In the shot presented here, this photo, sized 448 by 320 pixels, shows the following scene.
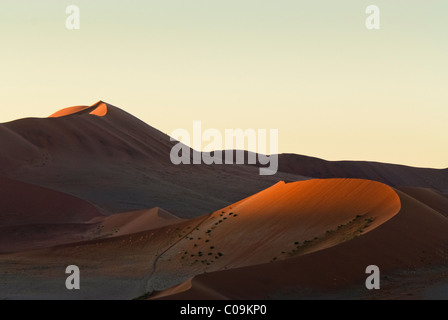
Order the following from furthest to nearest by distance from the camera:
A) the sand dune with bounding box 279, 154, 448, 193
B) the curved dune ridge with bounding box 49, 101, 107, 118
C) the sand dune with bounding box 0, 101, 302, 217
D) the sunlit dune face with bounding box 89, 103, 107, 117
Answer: the sand dune with bounding box 279, 154, 448, 193
the curved dune ridge with bounding box 49, 101, 107, 118
the sunlit dune face with bounding box 89, 103, 107, 117
the sand dune with bounding box 0, 101, 302, 217

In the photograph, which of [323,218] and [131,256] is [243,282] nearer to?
[323,218]

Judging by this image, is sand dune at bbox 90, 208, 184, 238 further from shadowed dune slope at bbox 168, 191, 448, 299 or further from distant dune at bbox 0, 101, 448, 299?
shadowed dune slope at bbox 168, 191, 448, 299

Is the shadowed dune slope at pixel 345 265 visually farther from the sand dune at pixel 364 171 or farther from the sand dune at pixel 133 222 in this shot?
the sand dune at pixel 364 171

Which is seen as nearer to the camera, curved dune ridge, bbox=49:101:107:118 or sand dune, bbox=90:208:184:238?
sand dune, bbox=90:208:184:238

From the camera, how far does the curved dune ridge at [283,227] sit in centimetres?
2742

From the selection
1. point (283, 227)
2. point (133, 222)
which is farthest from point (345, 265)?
point (133, 222)

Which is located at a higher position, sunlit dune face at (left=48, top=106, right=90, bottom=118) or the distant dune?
sunlit dune face at (left=48, top=106, right=90, bottom=118)

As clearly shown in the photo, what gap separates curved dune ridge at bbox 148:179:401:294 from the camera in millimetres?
27422

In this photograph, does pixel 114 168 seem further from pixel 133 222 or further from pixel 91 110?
pixel 133 222

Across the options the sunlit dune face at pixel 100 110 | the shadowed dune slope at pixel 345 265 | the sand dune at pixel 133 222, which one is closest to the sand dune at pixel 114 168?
the sunlit dune face at pixel 100 110

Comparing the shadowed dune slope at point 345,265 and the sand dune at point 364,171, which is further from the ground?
the sand dune at point 364,171

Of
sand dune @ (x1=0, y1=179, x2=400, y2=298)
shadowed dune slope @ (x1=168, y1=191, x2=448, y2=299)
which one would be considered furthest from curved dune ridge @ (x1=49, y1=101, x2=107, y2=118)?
shadowed dune slope @ (x1=168, y1=191, x2=448, y2=299)

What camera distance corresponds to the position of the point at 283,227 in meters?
30.2
